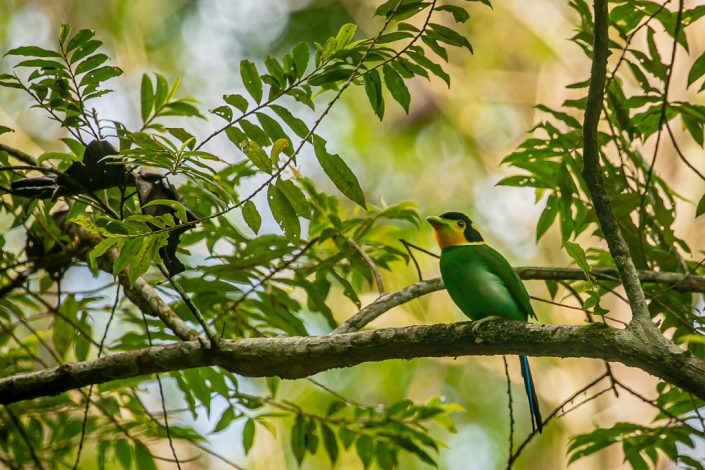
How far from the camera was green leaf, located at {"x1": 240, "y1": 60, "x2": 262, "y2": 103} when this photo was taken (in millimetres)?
2949

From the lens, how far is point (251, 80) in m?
2.98

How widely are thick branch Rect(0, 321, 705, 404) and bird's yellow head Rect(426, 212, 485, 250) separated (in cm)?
109

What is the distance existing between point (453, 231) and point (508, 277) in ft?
1.71

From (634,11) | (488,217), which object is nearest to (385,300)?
(634,11)

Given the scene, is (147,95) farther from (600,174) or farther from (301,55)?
(600,174)

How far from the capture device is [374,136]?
44.8ft

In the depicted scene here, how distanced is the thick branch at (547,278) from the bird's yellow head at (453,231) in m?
0.27

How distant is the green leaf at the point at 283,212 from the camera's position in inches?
103

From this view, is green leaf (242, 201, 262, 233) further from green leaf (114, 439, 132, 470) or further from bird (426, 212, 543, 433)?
green leaf (114, 439, 132, 470)

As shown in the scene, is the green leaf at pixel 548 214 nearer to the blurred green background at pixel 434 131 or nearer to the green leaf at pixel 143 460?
the green leaf at pixel 143 460

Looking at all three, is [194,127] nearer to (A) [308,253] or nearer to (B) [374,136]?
(B) [374,136]

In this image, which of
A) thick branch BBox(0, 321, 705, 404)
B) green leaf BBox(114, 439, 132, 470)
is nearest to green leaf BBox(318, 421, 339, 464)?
green leaf BBox(114, 439, 132, 470)

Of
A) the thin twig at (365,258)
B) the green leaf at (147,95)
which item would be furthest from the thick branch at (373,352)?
the green leaf at (147,95)

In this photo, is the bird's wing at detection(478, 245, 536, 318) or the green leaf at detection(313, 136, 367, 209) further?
the bird's wing at detection(478, 245, 536, 318)
